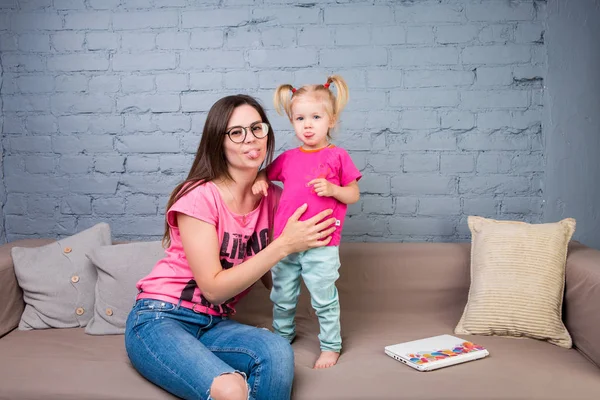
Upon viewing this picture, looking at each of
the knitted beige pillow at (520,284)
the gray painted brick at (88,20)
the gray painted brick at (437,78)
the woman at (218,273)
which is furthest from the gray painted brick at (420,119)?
the gray painted brick at (88,20)

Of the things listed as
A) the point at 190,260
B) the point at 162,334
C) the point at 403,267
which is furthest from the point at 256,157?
the point at 403,267

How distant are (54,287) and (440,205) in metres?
1.71

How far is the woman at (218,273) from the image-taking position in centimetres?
164

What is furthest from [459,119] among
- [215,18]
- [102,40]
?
[102,40]

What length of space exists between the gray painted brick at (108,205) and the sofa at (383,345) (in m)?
0.26

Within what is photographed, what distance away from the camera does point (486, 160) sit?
2566 millimetres

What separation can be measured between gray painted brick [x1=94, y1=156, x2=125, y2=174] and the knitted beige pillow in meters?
1.66

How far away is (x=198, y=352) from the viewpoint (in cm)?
165

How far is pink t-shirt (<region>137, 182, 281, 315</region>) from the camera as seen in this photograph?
1839mm

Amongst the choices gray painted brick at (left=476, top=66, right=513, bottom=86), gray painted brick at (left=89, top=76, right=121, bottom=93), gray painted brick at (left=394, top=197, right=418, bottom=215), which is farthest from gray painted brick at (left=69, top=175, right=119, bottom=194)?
gray painted brick at (left=476, top=66, right=513, bottom=86)

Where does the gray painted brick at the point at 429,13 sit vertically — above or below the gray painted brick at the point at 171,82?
above

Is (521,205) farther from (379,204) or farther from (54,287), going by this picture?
(54,287)

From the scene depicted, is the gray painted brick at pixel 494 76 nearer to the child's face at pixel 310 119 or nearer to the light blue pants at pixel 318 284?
the child's face at pixel 310 119

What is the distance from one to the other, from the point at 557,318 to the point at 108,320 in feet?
5.63
